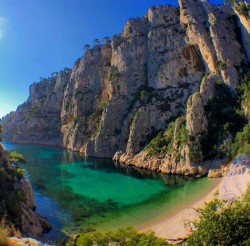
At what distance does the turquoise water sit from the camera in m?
39.4

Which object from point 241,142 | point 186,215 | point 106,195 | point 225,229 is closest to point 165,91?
point 241,142

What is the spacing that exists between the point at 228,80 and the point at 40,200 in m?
55.5

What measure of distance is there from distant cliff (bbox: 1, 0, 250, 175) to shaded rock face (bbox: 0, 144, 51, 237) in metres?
37.9

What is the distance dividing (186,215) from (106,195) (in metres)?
17.2

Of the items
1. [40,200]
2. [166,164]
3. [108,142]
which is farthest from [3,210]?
[108,142]

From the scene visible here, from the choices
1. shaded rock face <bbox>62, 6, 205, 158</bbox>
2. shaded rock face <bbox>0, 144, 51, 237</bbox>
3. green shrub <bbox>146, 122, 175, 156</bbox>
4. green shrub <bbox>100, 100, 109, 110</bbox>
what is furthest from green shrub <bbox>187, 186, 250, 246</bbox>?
green shrub <bbox>100, 100, 109, 110</bbox>

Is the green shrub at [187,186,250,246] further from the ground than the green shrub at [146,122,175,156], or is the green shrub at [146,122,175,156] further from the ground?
the green shrub at [146,122,175,156]

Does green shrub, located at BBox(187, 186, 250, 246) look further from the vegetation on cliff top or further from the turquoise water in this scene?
the vegetation on cliff top

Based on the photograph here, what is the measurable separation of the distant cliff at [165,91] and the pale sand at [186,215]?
14.1 metres

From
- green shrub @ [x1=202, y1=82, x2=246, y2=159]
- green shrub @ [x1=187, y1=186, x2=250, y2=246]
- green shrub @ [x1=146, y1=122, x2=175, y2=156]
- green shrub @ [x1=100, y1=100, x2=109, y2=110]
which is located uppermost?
green shrub @ [x1=100, y1=100, x2=109, y2=110]

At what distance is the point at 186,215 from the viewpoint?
39438mm

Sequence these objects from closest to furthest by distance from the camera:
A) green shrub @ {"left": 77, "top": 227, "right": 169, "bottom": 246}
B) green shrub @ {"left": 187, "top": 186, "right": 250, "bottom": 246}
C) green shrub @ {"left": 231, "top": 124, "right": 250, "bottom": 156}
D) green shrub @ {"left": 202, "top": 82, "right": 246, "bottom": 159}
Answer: green shrub @ {"left": 187, "top": 186, "right": 250, "bottom": 246} → green shrub @ {"left": 77, "top": 227, "right": 169, "bottom": 246} → green shrub @ {"left": 231, "top": 124, "right": 250, "bottom": 156} → green shrub @ {"left": 202, "top": 82, "right": 246, "bottom": 159}

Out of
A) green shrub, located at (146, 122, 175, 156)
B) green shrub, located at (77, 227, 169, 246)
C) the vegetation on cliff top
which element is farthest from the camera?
green shrub, located at (146, 122, 175, 156)

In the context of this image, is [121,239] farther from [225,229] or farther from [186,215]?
[186,215]
